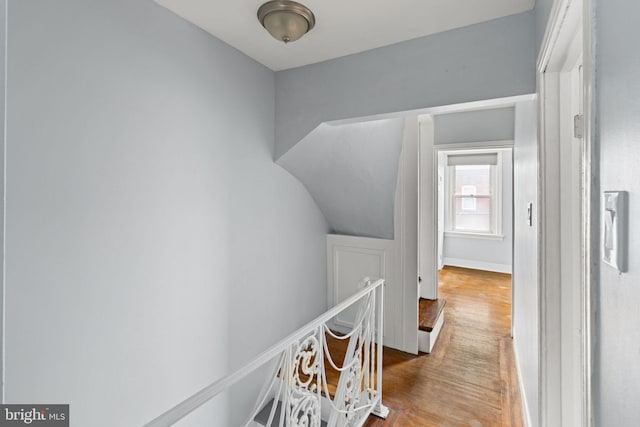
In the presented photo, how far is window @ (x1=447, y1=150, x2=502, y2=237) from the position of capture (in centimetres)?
507

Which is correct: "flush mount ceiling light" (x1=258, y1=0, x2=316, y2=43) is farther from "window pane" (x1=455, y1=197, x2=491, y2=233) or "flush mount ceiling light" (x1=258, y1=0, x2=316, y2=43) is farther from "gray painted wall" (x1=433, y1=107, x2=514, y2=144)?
"window pane" (x1=455, y1=197, x2=491, y2=233)

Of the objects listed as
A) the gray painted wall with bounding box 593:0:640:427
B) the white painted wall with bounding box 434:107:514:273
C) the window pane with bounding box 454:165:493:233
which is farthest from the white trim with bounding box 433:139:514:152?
the gray painted wall with bounding box 593:0:640:427

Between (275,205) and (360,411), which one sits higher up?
(275,205)

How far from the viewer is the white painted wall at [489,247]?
197 inches

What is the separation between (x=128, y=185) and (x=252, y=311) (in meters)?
1.19

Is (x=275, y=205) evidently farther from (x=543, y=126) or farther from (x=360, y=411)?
(x=543, y=126)

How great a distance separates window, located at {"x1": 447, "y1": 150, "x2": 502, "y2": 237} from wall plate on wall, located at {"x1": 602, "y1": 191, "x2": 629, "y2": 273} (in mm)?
5062

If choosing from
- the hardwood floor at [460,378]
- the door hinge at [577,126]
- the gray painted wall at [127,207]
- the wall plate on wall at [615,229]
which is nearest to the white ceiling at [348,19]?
the gray painted wall at [127,207]

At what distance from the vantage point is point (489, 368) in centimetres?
243

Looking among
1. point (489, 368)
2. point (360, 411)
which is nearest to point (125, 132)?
point (360, 411)

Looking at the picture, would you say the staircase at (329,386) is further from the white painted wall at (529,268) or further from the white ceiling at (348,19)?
the white ceiling at (348,19)

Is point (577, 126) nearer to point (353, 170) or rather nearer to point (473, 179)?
point (353, 170)

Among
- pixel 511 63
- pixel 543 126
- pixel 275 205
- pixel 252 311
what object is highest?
pixel 511 63

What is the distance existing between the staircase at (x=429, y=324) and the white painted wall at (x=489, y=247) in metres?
2.39
